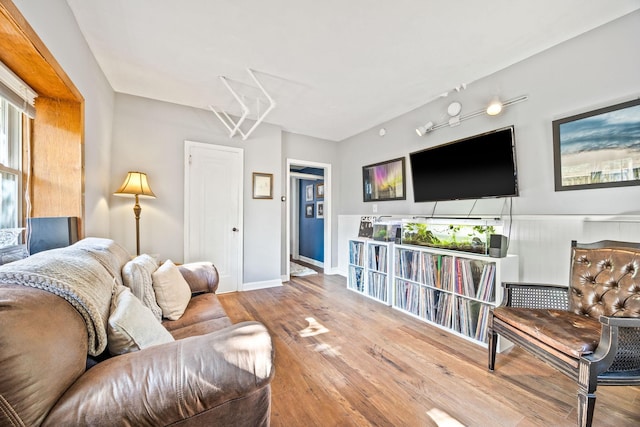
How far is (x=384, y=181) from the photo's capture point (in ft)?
12.4

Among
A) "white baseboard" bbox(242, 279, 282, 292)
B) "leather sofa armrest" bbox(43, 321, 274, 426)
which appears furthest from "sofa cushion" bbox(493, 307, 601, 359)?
"white baseboard" bbox(242, 279, 282, 292)

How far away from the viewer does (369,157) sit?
13.4ft

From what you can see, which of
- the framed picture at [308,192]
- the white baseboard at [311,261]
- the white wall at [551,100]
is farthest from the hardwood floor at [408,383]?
the framed picture at [308,192]

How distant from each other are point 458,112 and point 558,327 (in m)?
2.21

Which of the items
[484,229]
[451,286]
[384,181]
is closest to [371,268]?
[451,286]

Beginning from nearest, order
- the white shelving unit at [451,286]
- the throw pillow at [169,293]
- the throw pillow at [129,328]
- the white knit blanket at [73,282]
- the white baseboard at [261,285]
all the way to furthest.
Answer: the white knit blanket at [73,282] → the throw pillow at [129,328] → the throw pillow at [169,293] → the white shelving unit at [451,286] → the white baseboard at [261,285]

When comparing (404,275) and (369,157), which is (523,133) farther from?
(369,157)

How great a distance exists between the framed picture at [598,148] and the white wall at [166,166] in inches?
132

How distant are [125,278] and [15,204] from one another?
2.70 ft

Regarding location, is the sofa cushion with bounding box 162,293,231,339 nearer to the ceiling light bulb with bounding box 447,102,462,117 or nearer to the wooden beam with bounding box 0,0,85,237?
the wooden beam with bounding box 0,0,85,237

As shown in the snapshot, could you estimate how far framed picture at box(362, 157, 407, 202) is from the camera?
351 cm

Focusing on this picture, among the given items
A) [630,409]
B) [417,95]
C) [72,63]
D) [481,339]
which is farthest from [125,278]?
[417,95]

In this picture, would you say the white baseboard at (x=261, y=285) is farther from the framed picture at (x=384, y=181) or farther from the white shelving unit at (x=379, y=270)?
the framed picture at (x=384, y=181)

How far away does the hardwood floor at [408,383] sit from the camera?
54.5 inches
